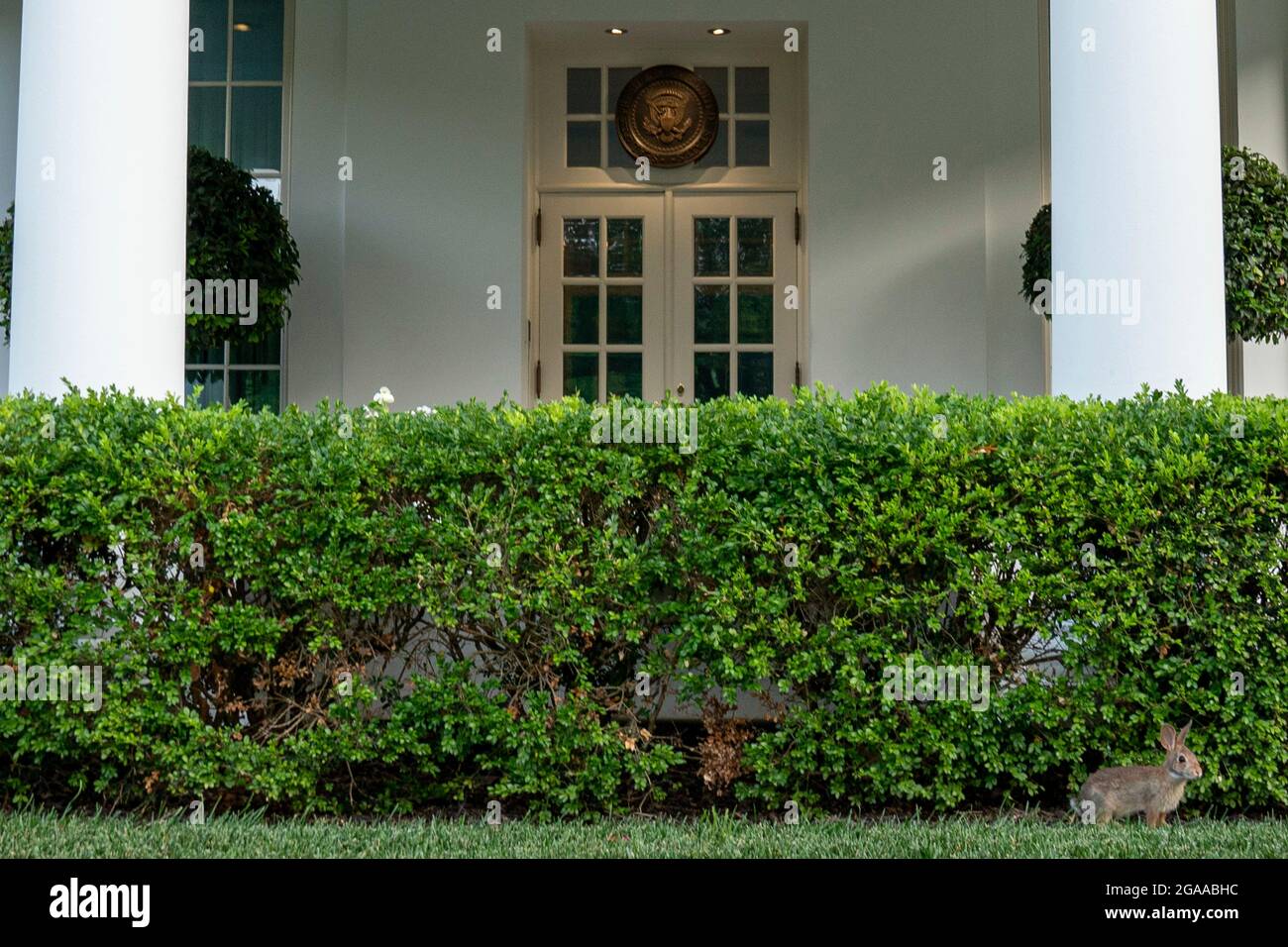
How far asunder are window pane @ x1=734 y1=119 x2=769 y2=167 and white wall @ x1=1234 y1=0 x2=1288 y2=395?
3320 mm

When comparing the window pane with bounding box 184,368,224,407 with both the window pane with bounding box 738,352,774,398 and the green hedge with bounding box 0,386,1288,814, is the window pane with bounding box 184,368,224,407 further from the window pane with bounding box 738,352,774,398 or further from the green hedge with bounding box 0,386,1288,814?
the green hedge with bounding box 0,386,1288,814

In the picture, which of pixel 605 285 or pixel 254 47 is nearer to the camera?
pixel 254 47

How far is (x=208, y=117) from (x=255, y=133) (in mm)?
354

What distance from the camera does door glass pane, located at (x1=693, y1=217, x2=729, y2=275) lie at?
9.18 meters

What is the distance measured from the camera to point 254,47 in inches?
351

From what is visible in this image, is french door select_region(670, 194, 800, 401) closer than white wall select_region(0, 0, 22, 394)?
No

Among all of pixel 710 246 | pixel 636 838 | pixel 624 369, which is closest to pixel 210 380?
pixel 624 369

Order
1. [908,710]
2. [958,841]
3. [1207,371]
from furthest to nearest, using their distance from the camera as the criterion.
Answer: [1207,371] < [908,710] < [958,841]

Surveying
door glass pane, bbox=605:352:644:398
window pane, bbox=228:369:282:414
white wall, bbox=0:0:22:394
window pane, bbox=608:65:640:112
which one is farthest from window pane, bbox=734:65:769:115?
white wall, bbox=0:0:22:394

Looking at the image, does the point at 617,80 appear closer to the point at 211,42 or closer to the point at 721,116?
the point at 721,116

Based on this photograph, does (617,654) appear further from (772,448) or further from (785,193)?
(785,193)

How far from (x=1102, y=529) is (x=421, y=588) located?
236 cm

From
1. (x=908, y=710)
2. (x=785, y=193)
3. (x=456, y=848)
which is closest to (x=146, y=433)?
(x=456, y=848)

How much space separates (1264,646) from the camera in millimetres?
4191
